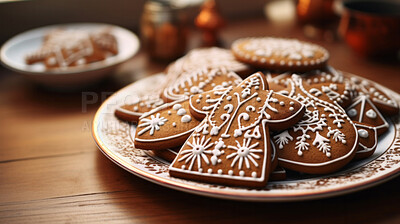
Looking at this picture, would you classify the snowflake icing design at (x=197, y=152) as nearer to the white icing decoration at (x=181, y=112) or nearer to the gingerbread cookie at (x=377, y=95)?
the white icing decoration at (x=181, y=112)

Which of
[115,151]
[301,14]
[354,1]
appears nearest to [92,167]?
[115,151]

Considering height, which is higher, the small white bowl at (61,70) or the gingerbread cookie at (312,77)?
the gingerbread cookie at (312,77)

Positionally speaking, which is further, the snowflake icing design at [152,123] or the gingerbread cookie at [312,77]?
the gingerbread cookie at [312,77]

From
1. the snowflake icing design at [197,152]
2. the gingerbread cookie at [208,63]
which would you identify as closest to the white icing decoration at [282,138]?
the snowflake icing design at [197,152]

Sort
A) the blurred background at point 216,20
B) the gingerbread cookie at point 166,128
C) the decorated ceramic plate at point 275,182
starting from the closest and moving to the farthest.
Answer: the decorated ceramic plate at point 275,182 → the gingerbread cookie at point 166,128 → the blurred background at point 216,20

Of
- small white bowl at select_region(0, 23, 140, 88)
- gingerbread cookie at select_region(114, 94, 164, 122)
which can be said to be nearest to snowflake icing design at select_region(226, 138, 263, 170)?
gingerbread cookie at select_region(114, 94, 164, 122)

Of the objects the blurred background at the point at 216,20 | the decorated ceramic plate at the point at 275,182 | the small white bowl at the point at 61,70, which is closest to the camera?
the decorated ceramic plate at the point at 275,182

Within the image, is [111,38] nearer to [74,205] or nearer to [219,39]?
[219,39]

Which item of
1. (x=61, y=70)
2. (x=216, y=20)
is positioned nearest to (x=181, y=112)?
(x=61, y=70)
